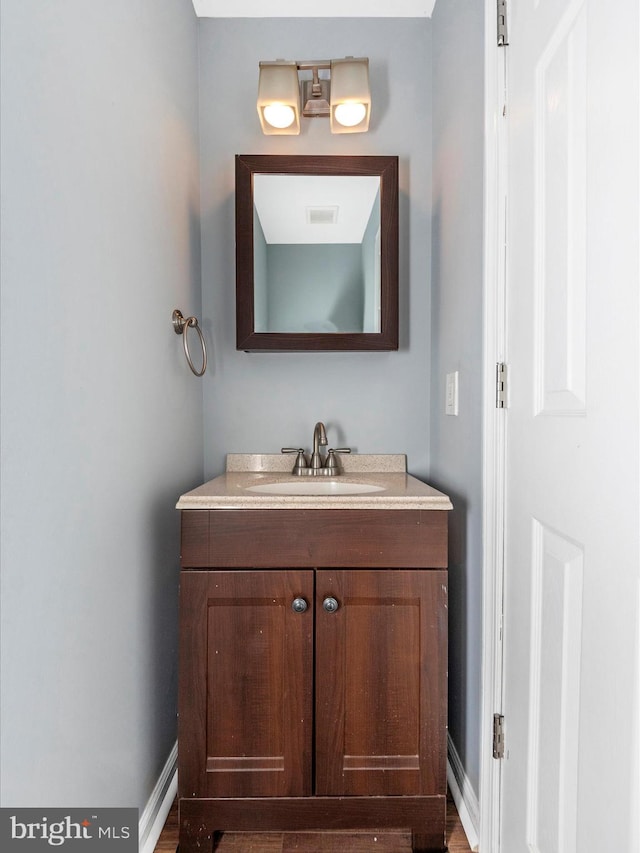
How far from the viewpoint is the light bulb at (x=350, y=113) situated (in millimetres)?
1731

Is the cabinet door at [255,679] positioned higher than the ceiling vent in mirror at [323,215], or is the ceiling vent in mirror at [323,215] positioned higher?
the ceiling vent in mirror at [323,215]

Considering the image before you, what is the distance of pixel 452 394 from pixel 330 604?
2.24ft

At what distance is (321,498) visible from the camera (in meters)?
1.27

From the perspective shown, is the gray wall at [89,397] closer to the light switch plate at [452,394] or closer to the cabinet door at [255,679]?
the cabinet door at [255,679]

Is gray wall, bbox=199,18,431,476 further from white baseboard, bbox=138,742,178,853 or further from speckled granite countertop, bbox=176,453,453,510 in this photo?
white baseboard, bbox=138,742,178,853

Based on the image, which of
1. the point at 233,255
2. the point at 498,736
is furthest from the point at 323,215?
the point at 498,736

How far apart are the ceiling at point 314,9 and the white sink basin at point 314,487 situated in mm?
1526

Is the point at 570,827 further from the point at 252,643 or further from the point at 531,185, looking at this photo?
the point at 531,185

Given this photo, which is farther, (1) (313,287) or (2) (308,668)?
(1) (313,287)

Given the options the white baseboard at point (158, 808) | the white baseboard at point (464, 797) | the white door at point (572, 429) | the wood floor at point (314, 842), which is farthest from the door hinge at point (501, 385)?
the white baseboard at point (158, 808)

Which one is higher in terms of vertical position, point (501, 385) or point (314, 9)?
point (314, 9)

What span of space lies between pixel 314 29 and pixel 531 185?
123 cm

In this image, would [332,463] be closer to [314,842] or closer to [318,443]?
[318,443]

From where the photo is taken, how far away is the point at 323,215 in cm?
176
